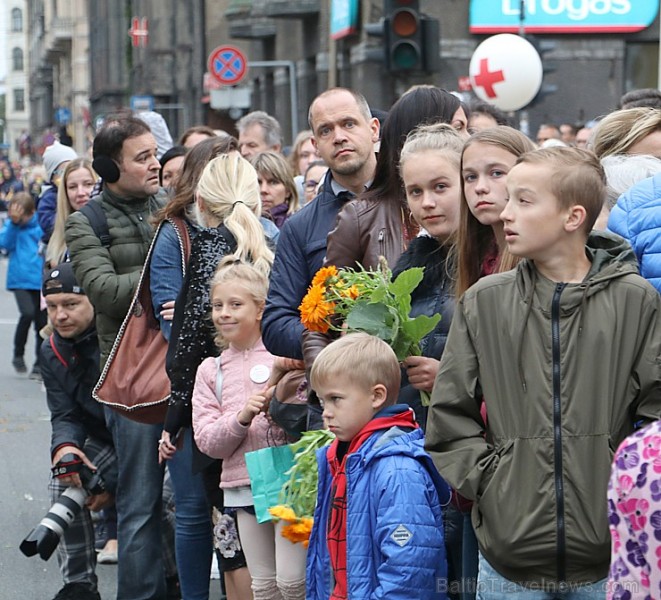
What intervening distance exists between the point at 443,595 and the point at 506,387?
0.75 m

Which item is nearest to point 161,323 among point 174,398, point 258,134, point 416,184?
point 174,398

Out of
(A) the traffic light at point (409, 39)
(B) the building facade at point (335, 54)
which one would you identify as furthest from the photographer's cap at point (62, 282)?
(B) the building facade at point (335, 54)

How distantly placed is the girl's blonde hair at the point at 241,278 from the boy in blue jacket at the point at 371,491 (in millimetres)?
1311

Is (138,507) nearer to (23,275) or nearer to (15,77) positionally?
(23,275)

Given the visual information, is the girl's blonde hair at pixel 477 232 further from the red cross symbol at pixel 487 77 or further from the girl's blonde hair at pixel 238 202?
the red cross symbol at pixel 487 77

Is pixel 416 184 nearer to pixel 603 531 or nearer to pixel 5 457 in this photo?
pixel 603 531

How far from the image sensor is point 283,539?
5199mm

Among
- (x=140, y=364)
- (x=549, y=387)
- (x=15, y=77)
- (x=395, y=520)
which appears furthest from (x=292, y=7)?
(x=15, y=77)

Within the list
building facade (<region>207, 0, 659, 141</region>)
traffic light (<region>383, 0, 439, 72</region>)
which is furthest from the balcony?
traffic light (<region>383, 0, 439, 72</region>)

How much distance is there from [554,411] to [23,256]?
12.1 meters

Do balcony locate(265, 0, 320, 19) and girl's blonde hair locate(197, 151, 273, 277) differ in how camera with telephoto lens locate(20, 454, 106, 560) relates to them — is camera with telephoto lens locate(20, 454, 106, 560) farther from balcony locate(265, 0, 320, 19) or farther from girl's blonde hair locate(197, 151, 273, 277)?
balcony locate(265, 0, 320, 19)

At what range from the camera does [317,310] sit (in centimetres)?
453

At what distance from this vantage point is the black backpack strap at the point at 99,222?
6.54 m

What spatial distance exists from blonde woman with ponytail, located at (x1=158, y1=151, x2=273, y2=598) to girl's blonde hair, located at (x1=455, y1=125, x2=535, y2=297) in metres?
1.64
